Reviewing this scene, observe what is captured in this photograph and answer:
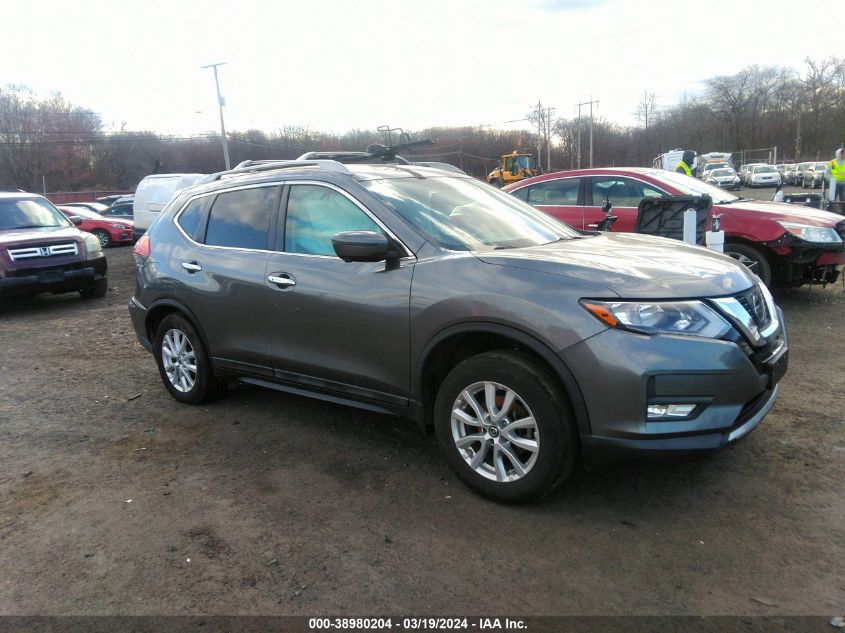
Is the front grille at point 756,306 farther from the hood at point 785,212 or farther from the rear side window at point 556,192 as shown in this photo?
the rear side window at point 556,192

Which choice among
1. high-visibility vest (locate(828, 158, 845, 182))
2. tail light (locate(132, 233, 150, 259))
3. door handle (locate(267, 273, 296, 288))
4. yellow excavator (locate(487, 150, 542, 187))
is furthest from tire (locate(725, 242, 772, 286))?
yellow excavator (locate(487, 150, 542, 187))

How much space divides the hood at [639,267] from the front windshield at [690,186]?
178 inches

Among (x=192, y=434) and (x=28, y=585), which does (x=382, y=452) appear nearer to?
(x=192, y=434)

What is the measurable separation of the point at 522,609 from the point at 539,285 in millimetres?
1407

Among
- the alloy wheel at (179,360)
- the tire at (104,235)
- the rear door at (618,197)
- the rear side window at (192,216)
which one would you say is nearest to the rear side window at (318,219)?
the rear side window at (192,216)

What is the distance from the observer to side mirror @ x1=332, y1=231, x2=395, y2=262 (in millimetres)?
3365

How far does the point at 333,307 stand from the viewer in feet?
12.2

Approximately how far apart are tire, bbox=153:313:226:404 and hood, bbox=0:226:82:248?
5.39 meters

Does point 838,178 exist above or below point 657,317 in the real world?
above

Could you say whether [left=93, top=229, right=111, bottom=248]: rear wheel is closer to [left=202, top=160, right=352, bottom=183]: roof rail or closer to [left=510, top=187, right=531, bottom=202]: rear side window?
[left=510, top=187, right=531, bottom=202]: rear side window

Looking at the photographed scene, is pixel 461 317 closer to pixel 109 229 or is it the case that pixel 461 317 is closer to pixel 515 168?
pixel 109 229

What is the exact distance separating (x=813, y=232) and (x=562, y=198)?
2952 millimetres

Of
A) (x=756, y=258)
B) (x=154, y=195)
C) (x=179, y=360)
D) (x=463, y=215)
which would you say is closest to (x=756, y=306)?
(x=463, y=215)

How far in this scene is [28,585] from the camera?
276cm
